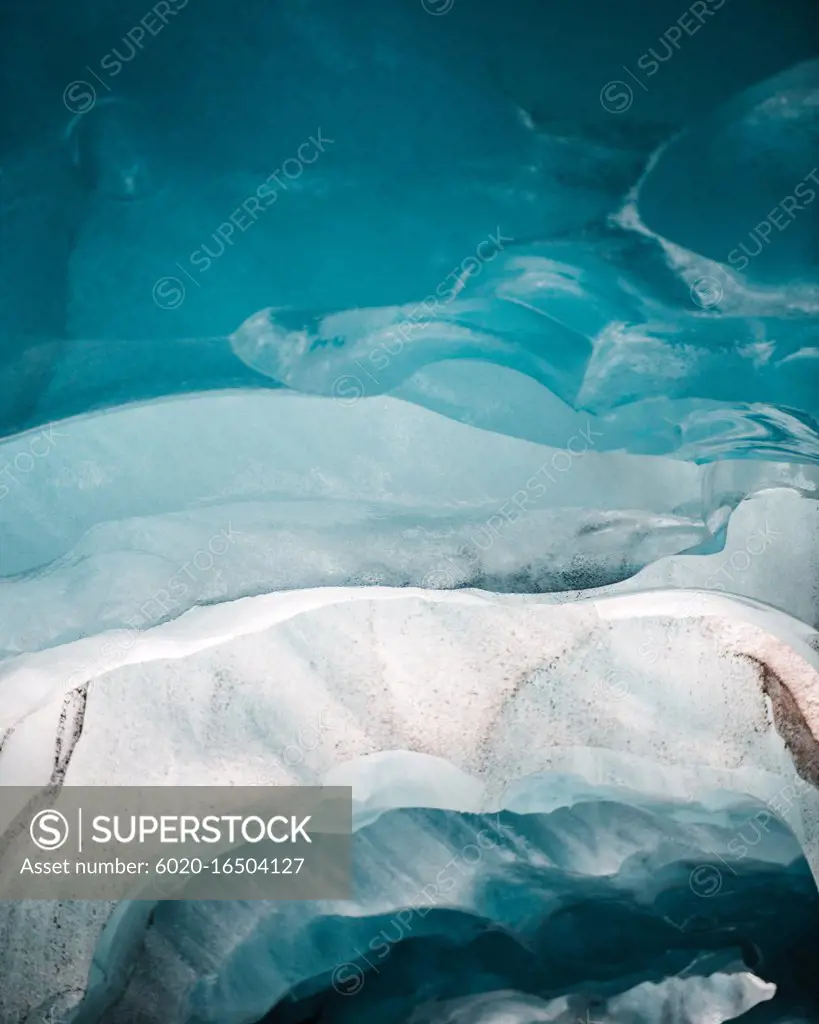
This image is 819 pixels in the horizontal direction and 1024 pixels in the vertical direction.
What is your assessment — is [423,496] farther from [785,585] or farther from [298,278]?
[785,585]

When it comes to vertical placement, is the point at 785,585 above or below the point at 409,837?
above

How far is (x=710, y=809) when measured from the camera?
9.07ft

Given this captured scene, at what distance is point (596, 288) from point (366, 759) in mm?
1498

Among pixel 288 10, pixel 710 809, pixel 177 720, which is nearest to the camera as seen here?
pixel 288 10

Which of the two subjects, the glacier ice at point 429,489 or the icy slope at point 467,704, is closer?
the glacier ice at point 429,489

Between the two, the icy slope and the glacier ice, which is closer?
the glacier ice

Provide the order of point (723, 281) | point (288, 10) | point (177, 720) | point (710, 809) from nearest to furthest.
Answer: point (288, 10)
point (723, 281)
point (177, 720)
point (710, 809)

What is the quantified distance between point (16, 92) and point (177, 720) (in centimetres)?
166

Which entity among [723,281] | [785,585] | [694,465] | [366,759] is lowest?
[366,759]

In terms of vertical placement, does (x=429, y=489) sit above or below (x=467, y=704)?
above

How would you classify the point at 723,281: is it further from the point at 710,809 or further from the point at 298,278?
the point at 710,809

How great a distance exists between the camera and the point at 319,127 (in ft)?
6.63

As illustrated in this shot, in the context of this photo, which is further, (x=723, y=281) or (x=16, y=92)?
(x=723, y=281)

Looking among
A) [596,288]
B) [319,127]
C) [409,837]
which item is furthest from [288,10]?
[409,837]
